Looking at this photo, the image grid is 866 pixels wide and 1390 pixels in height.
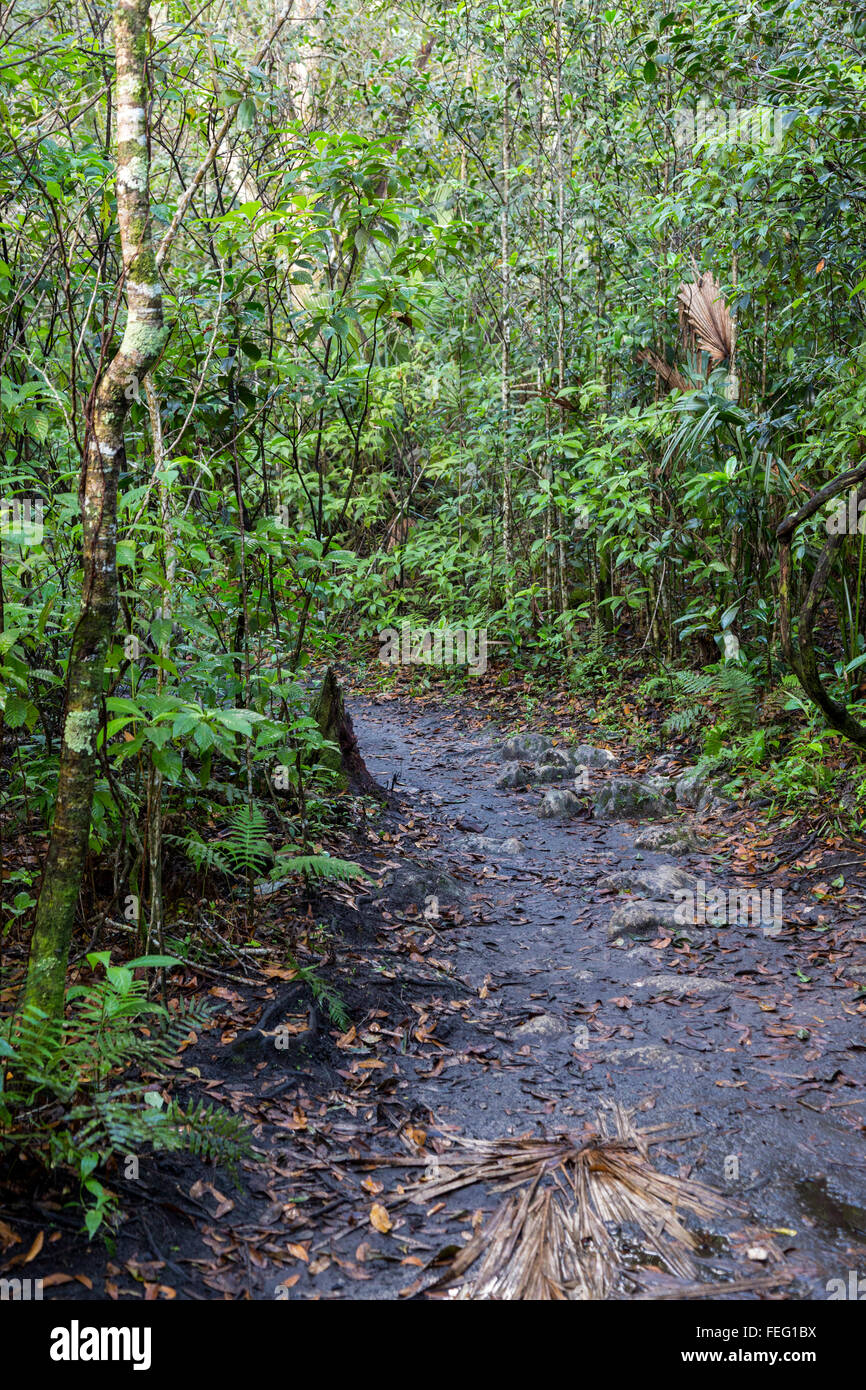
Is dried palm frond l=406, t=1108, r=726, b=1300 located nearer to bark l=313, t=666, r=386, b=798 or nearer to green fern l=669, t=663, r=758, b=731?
bark l=313, t=666, r=386, b=798

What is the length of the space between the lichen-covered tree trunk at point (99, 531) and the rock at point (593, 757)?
526 cm

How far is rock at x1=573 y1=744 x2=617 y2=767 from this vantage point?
7199 mm

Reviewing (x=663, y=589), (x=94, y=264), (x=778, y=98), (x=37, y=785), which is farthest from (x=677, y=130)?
(x=37, y=785)

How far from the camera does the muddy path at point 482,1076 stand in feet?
7.64

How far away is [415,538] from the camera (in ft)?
37.5

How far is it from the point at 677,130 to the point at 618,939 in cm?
721

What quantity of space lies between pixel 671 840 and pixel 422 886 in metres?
1.73

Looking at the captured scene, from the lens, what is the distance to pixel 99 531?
8.07ft

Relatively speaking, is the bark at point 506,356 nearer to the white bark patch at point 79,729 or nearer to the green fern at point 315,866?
the green fern at point 315,866

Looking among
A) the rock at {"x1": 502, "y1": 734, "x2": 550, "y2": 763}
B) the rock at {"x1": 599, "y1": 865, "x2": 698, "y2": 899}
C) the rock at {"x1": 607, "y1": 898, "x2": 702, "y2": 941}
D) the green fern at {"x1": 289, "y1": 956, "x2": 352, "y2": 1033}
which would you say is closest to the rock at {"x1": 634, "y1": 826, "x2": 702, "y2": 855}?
the rock at {"x1": 599, "y1": 865, "x2": 698, "y2": 899}

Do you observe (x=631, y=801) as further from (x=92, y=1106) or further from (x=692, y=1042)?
(x=92, y=1106)

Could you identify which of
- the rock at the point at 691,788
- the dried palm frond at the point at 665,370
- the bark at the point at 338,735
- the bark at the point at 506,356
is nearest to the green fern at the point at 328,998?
the bark at the point at 338,735

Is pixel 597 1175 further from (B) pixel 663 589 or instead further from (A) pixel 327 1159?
(B) pixel 663 589

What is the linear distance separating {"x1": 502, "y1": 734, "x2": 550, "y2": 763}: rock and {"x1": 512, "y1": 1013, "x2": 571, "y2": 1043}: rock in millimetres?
3993
